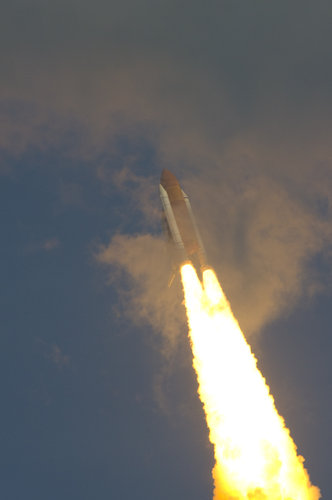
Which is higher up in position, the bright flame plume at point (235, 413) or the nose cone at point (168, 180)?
the nose cone at point (168, 180)

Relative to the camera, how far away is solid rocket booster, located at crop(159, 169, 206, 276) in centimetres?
8794

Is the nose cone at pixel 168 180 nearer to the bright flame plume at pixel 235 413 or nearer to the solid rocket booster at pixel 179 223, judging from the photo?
the solid rocket booster at pixel 179 223

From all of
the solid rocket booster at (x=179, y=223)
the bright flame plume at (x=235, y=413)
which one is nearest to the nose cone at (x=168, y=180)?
the solid rocket booster at (x=179, y=223)

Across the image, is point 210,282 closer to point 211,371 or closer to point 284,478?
point 211,371

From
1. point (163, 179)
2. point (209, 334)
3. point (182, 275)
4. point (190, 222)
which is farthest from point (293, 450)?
point (163, 179)

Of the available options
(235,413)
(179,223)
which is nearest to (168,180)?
(179,223)

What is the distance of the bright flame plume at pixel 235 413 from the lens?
83.8 m

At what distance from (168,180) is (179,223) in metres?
6.12

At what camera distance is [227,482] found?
85688mm

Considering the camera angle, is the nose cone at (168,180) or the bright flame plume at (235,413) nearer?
the bright flame plume at (235,413)

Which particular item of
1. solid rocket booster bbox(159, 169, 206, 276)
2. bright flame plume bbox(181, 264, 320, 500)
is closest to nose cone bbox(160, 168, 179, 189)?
solid rocket booster bbox(159, 169, 206, 276)

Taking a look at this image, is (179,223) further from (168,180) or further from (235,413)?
(235,413)

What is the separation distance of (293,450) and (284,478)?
349 cm

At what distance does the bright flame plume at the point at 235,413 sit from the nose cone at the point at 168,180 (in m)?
10.9
